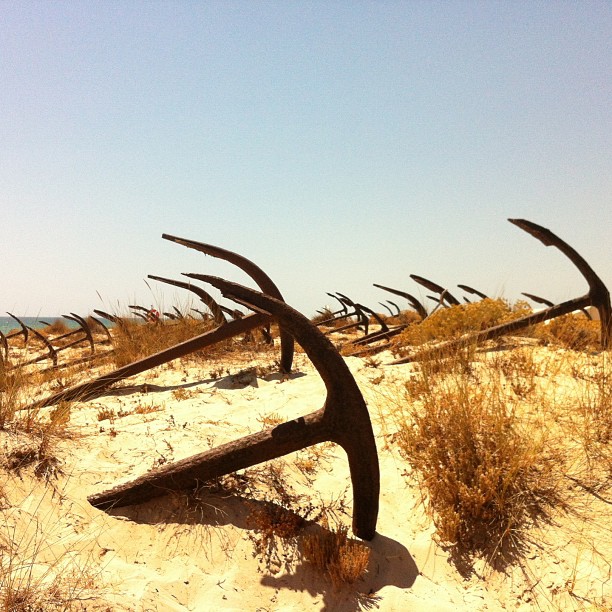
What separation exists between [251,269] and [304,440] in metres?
2.90

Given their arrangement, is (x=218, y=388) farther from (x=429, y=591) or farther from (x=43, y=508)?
(x=429, y=591)

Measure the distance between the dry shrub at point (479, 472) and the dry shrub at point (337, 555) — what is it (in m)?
0.60

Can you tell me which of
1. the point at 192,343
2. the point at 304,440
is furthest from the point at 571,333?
the point at 304,440

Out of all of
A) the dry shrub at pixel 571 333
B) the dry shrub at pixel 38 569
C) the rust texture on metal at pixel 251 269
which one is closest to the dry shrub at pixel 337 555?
the dry shrub at pixel 38 569

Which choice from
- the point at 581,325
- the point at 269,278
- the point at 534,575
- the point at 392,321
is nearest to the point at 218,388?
the point at 269,278

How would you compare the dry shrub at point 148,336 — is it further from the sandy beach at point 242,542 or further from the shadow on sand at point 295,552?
the shadow on sand at point 295,552

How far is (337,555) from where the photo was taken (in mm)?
2227

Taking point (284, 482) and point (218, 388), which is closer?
point (284, 482)

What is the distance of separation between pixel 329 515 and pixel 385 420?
1.24 m

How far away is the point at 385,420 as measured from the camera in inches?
146

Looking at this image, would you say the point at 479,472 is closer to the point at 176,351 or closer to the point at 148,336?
the point at 176,351

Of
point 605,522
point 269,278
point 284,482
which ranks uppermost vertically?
point 269,278

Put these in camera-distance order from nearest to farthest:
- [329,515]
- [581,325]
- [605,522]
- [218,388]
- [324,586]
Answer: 1. [324,586]
2. [605,522]
3. [329,515]
4. [218,388]
5. [581,325]

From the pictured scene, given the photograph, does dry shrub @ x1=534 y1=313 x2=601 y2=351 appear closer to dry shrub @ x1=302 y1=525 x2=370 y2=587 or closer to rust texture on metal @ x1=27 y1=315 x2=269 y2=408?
rust texture on metal @ x1=27 y1=315 x2=269 y2=408
